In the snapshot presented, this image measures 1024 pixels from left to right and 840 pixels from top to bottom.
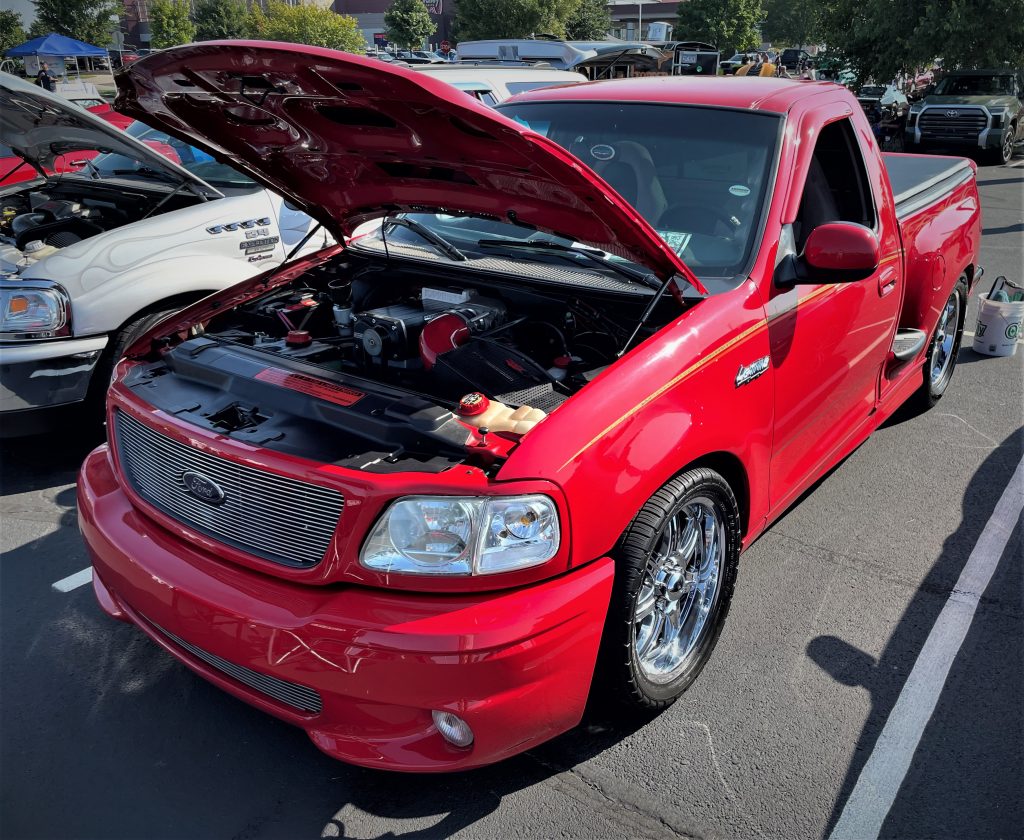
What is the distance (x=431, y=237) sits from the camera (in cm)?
348

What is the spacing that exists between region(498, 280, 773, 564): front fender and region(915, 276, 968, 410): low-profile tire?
251 centimetres

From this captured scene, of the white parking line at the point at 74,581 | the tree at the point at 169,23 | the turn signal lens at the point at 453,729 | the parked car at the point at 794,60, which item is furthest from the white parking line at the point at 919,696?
the tree at the point at 169,23

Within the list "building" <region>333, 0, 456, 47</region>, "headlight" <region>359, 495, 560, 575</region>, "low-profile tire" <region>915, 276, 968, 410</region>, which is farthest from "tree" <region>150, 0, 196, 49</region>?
"headlight" <region>359, 495, 560, 575</region>

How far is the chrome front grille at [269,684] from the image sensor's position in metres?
2.23

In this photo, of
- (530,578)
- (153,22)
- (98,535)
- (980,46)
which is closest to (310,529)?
(530,578)

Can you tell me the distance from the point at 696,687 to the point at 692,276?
139 centimetres

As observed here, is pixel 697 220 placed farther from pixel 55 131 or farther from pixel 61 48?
pixel 61 48

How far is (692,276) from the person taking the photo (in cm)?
268

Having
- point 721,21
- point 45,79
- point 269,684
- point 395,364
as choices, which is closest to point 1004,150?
point 395,364

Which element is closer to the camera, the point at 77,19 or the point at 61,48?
the point at 61,48

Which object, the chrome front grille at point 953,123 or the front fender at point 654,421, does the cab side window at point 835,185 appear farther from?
the chrome front grille at point 953,123

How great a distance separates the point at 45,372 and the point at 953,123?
17.8 meters

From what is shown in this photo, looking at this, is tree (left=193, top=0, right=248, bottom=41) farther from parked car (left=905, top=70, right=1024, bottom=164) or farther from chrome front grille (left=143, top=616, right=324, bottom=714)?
chrome front grille (left=143, top=616, right=324, bottom=714)

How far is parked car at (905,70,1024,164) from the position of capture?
1658 centimetres
